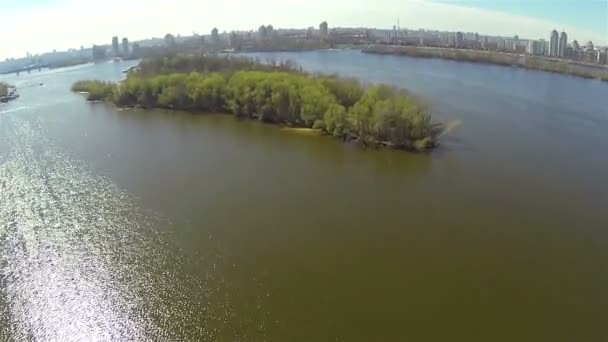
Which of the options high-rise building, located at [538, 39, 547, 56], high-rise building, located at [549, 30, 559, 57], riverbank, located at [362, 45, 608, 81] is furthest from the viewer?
high-rise building, located at [538, 39, 547, 56]

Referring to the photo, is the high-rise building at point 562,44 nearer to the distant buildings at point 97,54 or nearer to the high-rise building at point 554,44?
the high-rise building at point 554,44

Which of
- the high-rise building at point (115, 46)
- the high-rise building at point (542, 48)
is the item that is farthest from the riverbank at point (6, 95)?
the high-rise building at point (542, 48)

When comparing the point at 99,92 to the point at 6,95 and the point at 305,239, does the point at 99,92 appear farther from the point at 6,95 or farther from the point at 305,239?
the point at 305,239

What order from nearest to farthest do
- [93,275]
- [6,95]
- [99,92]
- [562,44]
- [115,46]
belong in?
[93,275], [99,92], [6,95], [562,44], [115,46]

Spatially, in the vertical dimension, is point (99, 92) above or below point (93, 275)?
above

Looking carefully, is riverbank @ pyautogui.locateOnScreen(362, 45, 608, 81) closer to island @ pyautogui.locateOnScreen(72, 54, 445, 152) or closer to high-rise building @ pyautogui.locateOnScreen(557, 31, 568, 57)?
high-rise building @ pyautogui.locateOnScreen(557, 31, 568, 57)

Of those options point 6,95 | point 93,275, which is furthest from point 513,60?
point 93,275

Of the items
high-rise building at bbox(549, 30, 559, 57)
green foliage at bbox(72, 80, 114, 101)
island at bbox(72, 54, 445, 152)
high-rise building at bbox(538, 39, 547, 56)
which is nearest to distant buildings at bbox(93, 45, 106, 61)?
island at bbox(72, 54, 445, 152)
